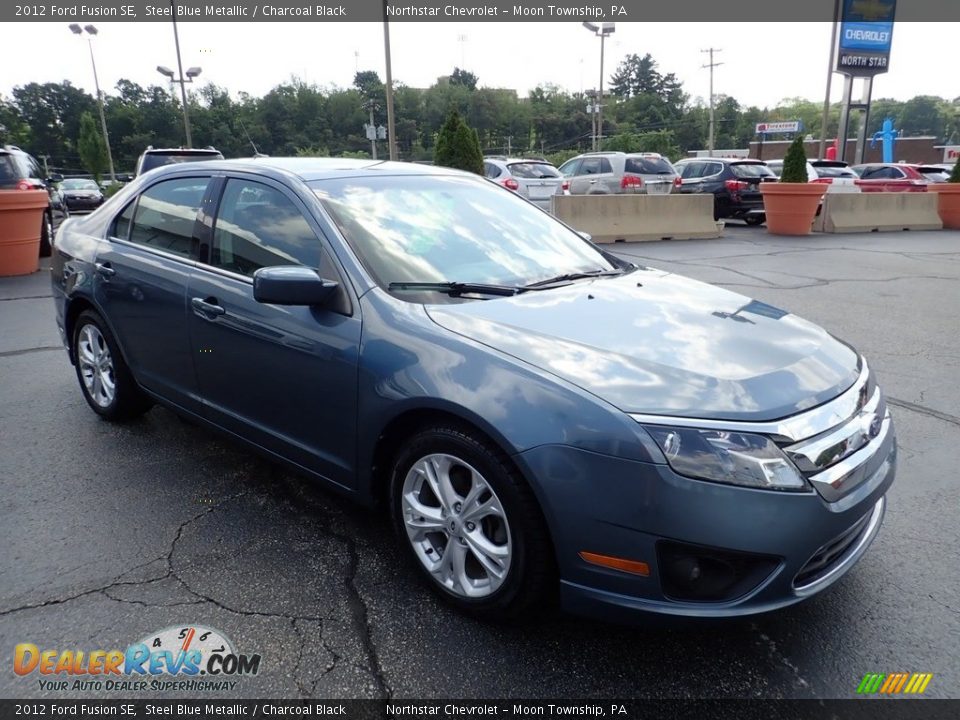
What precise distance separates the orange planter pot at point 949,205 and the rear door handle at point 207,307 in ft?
60.4

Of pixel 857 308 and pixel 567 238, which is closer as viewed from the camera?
pixel 567 238

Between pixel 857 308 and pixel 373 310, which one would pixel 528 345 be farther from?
pixel 857 308

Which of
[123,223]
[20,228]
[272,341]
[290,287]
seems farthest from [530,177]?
[290,287]

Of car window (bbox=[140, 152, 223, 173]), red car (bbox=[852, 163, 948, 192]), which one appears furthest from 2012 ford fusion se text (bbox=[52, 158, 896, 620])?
red car (bbox=[852, 163, 948, 192])

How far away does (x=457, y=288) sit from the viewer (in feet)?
9.34

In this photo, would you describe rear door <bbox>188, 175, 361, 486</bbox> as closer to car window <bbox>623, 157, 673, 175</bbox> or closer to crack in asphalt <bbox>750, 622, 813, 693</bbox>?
crack in asphalt <bbox>750, 622, 813, 693</bbox>

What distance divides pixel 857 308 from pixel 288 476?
6.56 meters

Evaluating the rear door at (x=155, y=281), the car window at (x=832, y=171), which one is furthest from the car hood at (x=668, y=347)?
the car window at (x=832, y=171)

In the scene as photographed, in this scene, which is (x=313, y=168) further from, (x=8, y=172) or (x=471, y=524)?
(x=8, y=172)

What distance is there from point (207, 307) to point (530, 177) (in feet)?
49.2

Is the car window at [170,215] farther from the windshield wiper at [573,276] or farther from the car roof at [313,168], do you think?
the windshield wiper at [573,276]

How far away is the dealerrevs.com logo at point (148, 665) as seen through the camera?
2260 mm

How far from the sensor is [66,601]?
104 inches
